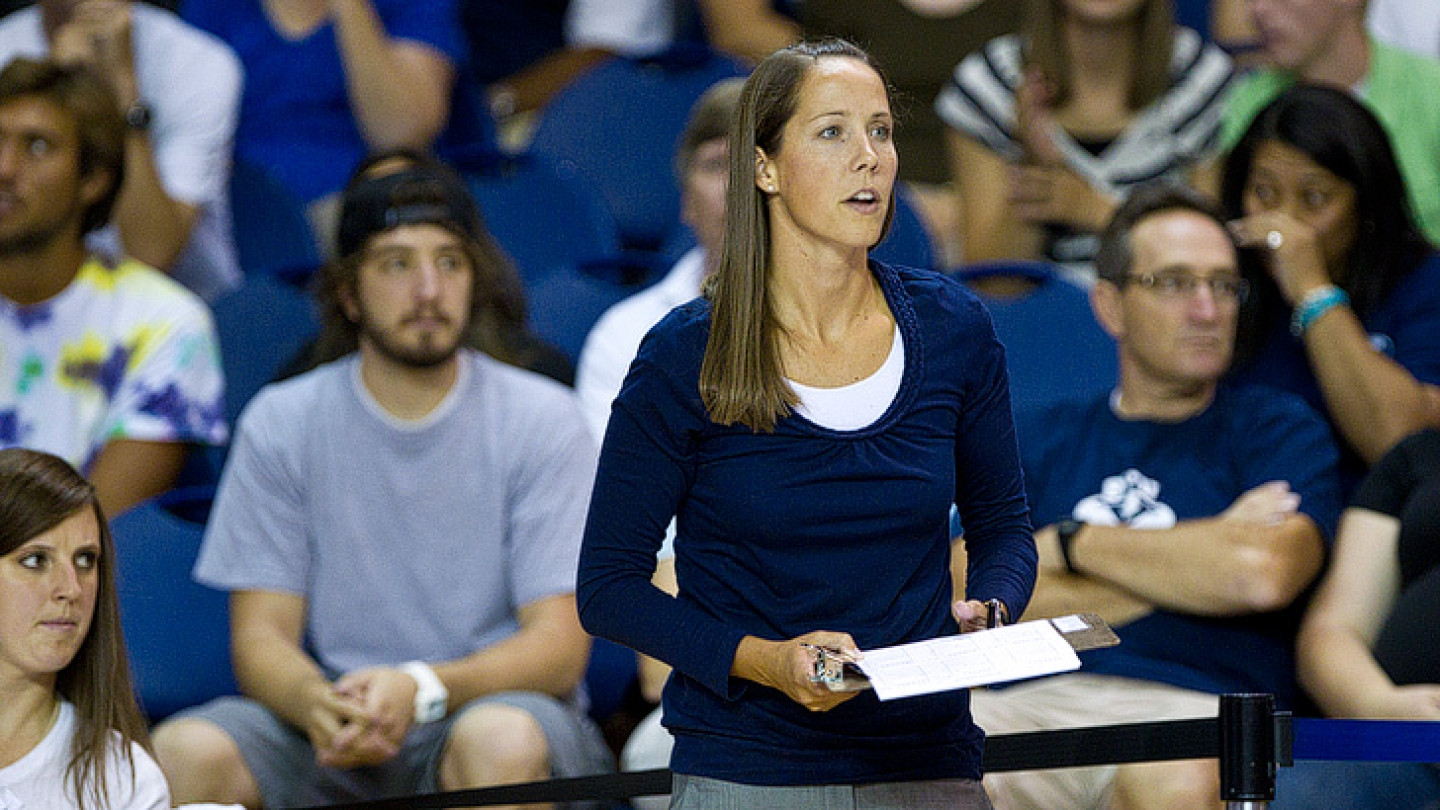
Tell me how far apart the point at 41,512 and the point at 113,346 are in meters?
1.51

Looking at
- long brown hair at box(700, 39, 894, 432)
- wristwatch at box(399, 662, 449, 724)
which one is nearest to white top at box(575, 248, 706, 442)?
wristwatch at box(399, 662, 449, 724)

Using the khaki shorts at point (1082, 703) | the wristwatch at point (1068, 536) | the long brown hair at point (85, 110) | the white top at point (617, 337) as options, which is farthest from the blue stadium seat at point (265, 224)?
the khaki shorts at point (1082, 703)

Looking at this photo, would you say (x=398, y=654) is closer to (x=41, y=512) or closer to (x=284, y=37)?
(x=41, y=512)

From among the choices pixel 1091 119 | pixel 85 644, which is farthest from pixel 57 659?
pixel 1091 119

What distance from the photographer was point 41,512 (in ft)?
7.07

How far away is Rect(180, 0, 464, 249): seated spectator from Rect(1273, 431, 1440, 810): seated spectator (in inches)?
98.5

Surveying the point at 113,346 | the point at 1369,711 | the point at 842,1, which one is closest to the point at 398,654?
the point at 113,346

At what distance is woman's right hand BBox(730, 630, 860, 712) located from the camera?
150 cm

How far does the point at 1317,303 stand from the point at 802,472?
185 centimetres

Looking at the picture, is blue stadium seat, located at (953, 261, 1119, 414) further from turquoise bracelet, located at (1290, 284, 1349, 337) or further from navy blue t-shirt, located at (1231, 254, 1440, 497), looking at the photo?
turquoise bracelet, located at (1290, 284, 1349, 337)

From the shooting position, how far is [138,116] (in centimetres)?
421

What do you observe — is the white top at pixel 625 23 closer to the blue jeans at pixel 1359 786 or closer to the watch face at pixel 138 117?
the watch face at pixel 138 117

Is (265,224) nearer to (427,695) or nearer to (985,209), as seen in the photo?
(985,209)

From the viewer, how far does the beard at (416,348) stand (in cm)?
304
